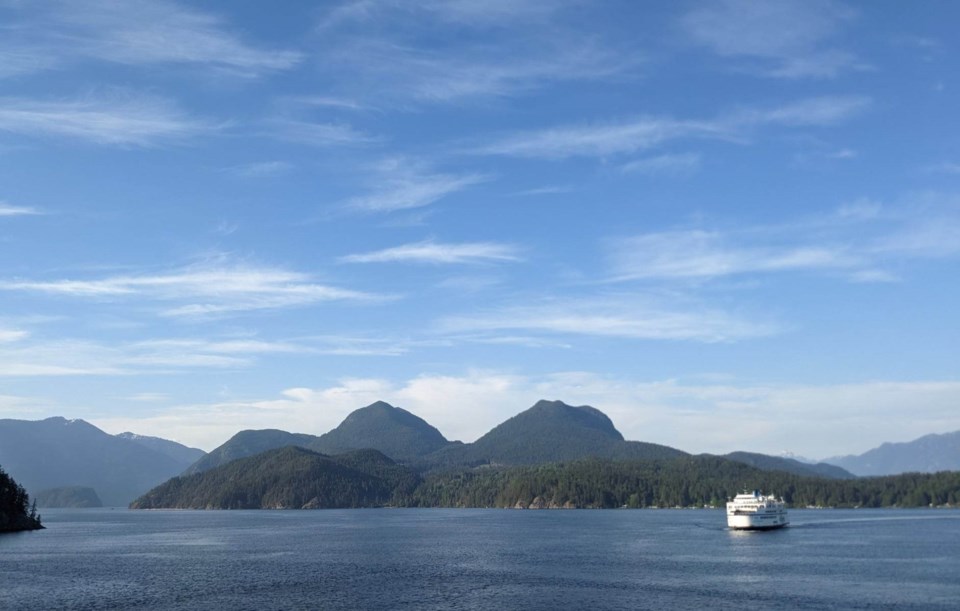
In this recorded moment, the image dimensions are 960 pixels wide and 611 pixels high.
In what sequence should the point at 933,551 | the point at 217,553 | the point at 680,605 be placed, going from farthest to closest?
the point at 217,553
the point at 933,551
the point at 680,605

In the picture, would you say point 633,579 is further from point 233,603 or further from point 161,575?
point 161,575

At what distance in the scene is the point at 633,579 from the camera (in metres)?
125

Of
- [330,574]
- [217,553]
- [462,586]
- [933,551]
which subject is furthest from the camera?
[217,553]

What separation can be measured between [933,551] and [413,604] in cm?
11211

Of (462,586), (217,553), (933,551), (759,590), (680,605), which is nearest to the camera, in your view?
(680,605)


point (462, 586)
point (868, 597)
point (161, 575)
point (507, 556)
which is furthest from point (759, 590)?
point (161, 575)

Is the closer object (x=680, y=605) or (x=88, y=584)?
(x=680, y=605)

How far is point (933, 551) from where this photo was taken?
160500 millimetres

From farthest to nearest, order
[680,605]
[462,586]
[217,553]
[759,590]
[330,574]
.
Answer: [217,553], [330,574], [462,586], [759,590], [680,605]

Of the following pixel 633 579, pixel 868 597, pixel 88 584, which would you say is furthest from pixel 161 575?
pixel 868 597

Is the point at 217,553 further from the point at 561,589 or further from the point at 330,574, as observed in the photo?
the point at 561,589

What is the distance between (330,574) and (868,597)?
81.9 metres

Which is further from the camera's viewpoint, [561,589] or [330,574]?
[330,574]

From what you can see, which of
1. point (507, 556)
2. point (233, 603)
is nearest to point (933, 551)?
point (507, 556)
